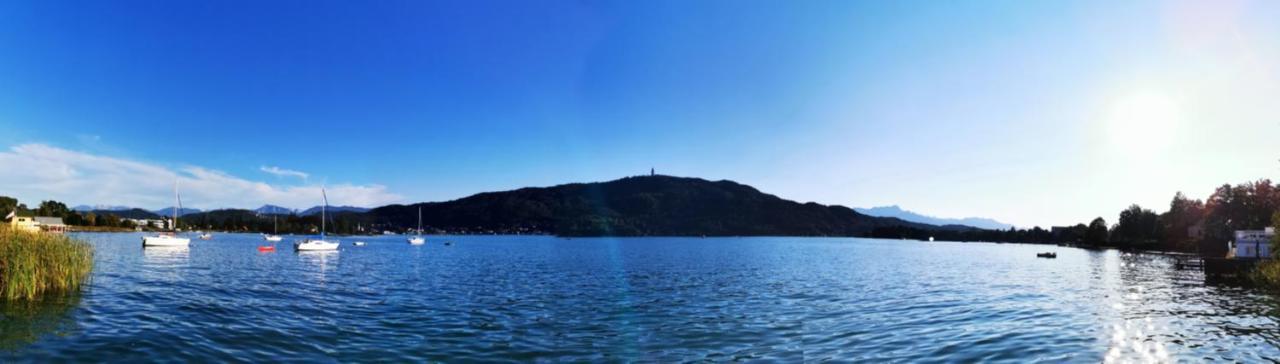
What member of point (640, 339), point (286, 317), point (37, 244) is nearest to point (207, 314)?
point (286, 317)

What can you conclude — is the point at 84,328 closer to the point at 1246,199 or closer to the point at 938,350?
the point at 938,350

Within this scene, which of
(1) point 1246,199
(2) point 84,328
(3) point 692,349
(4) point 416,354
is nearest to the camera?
(4) point 416,354

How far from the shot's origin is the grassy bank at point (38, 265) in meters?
28.6

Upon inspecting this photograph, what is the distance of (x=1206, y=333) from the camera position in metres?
25.8

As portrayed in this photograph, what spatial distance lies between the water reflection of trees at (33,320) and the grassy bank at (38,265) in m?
1.14

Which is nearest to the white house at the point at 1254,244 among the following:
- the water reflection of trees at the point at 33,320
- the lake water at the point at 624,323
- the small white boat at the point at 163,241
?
the lake water at the point at 624,323

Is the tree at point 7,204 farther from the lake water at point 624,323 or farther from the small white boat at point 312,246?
the lake water at point 624,323

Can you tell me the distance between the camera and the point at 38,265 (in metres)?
30.4

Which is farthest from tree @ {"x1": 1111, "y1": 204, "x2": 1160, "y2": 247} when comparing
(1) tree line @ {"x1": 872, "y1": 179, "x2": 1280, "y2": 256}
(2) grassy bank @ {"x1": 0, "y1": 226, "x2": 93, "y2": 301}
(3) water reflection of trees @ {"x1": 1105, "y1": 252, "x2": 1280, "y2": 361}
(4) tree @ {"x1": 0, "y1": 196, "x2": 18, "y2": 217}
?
(4) tree @ {"x1": 0, "y1": 196, "x2": 18, "y2": 217}

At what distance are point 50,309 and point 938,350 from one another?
3328 centimetres

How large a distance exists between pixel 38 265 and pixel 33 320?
29.9 ft

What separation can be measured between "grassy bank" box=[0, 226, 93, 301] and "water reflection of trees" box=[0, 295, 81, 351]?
44.7 inches

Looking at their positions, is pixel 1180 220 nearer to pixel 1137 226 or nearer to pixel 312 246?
pixel 1137 226

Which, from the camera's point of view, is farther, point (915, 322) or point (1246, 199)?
point (1246, 199)
